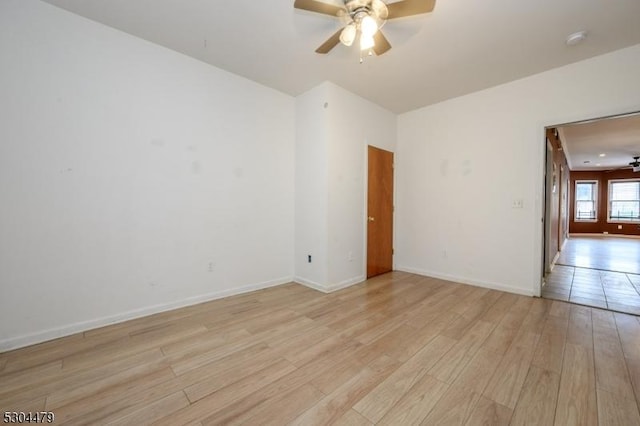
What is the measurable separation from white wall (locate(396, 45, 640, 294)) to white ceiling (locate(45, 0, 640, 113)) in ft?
0.97

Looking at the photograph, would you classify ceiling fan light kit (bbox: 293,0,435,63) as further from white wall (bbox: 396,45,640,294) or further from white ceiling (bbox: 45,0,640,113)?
white wall (bbox: 396,45,640,294)

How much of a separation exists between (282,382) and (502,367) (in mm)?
1564

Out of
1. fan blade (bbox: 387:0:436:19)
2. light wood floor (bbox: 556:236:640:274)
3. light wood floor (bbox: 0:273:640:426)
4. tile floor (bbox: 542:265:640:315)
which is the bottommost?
light wood floor (bbox: 0:273:640:426)

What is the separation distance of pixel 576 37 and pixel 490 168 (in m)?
1.57

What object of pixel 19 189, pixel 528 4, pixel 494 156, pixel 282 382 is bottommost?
pixel 282 382

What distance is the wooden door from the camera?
4031 mm

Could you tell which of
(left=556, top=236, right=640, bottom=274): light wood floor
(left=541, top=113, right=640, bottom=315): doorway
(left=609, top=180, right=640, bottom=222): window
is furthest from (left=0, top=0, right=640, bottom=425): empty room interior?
(left=609, top=180, right=640, bottom=222): window

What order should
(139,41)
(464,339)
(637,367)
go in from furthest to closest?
(139,41) → (464,339) → (637,367)

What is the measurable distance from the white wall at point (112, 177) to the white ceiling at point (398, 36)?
332mm

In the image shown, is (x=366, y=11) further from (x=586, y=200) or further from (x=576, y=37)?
(x=586, y=200)

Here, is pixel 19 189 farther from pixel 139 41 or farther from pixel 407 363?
pixel 407 363

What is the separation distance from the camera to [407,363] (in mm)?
1837

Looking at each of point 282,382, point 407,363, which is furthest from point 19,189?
point 407,363

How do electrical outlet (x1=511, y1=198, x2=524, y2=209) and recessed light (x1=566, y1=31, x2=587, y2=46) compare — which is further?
electrical outlet (x1=511, y1=198, x2=524, y2=209)
